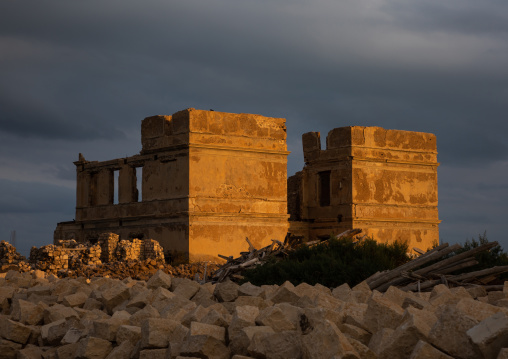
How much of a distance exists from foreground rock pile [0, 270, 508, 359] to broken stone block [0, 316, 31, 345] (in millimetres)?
11

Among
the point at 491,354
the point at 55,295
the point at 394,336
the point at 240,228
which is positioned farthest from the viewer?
the point at 240,228

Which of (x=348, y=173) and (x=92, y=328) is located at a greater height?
(x=348, y=173)

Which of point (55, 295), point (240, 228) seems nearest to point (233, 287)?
point (55, 295)

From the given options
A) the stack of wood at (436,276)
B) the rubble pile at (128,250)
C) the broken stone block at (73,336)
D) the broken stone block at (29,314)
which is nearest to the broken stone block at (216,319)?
the broken stone block at (73,336)

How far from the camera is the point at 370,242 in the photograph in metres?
15.1

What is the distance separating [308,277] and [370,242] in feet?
9.75

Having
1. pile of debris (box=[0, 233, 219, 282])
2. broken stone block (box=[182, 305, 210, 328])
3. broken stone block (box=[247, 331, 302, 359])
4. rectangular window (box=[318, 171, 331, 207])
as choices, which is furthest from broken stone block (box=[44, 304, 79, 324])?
rectangular window (box=[318, 171, 331, 207])

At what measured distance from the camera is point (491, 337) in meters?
4.60

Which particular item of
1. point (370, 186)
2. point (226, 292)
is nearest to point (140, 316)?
point (226, 292)

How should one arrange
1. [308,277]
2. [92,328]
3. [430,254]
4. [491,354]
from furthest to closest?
[308,277]
[430,254]
[92,328]
[491,354]

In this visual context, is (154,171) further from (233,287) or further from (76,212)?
(233,287)

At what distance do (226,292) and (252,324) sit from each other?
2246mm

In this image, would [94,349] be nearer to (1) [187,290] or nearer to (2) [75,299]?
(1) [187,290]

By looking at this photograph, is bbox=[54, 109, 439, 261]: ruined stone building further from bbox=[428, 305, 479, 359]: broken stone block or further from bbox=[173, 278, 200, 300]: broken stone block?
bbox=[428, 305, 479, 359]: broken stone block
